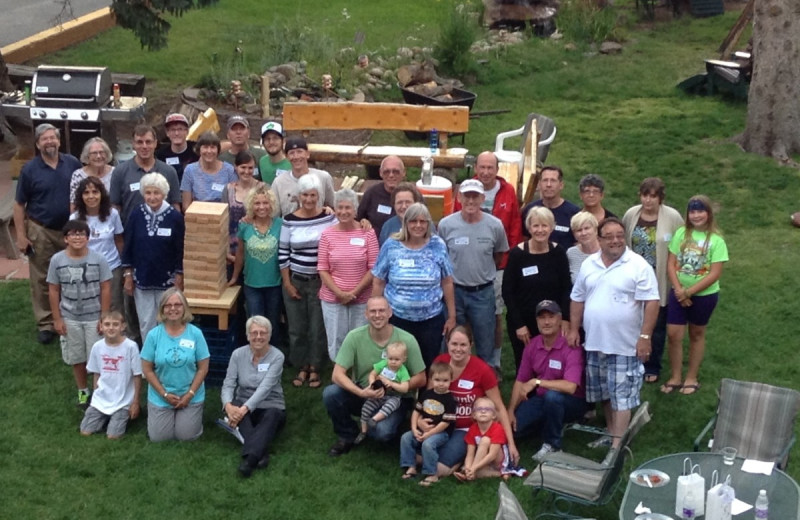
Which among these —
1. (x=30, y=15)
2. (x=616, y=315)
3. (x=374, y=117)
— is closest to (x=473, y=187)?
(x=616, y=315)

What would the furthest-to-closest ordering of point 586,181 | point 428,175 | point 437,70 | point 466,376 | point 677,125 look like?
point 437,70 < point 677,125 < point 428,175 < point 586,181 < point 466,376

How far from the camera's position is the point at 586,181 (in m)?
8.03

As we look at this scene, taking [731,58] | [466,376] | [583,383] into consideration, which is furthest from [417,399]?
[731,58]

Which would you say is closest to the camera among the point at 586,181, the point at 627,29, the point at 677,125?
the point at 586,181

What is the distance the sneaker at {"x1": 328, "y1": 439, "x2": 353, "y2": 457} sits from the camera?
24.7 ft

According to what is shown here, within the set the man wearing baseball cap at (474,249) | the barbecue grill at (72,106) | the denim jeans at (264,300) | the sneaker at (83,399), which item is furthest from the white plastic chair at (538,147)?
the sneaker at (83,399)

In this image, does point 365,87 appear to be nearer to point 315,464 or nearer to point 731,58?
point 731,58

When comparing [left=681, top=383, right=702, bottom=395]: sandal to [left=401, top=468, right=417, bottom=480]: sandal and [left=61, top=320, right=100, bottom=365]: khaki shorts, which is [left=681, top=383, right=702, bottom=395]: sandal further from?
[left=61, top=320, right=100, bottom=365]: khaki shorts

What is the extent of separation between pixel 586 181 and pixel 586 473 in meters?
2.30

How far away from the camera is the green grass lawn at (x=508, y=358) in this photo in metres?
7.01

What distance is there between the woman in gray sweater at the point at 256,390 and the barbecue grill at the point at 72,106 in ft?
16.3

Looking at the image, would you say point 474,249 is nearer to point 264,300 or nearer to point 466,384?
point 466,384

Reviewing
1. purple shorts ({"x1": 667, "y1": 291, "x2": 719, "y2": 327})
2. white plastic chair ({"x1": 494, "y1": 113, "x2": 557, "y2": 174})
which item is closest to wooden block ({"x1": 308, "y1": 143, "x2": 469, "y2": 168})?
white plastic chair ({"x1": 494, "y1": 113, "x2": 557, "y2": 174})

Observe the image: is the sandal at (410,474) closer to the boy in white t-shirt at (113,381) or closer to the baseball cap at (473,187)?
the baseball cap at (473,187)
